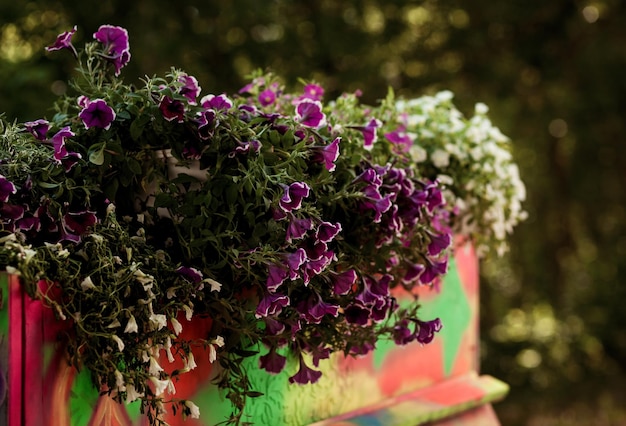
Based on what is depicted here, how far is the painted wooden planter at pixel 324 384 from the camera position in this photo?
141 centimetres

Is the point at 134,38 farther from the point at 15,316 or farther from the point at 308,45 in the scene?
the point at 15,316

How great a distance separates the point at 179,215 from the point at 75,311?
338mm

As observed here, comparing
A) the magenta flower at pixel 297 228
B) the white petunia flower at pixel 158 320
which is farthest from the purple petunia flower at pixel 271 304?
the white petunia flower at pixel 158 320

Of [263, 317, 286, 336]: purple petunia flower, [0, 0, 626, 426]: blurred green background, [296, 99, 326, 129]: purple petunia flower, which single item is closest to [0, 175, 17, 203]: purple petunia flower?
[263, 317, 286, 336]: purple petunia flower

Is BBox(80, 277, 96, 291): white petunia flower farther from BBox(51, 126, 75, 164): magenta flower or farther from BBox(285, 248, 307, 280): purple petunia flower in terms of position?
BBox(285, 248, 307, 280): purple petunia flower

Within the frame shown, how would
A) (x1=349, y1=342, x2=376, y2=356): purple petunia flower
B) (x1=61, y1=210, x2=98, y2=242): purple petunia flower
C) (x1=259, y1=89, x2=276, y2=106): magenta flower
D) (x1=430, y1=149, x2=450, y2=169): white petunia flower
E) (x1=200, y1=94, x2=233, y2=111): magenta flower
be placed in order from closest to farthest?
(x1=61, y1=210, x2=98, y2=242): purple petunia flower → (x1=200, y1=94, x2=233, y2=111): magenta flower → (x1=349, y1=342, x2=376, y2=356): purple petunia flower → (x1=259, y1=89, x2=276, y2=106): magenta flower → (x1=430, y1=149, x2=450, y2=169): white petunia flower

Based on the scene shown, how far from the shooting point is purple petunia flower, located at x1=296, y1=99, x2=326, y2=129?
1885 mm

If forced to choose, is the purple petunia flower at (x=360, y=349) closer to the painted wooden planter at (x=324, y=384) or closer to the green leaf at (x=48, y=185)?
the painted wooden planter at (x=324, y=384)

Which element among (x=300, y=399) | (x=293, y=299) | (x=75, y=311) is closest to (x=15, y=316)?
(x=75, y=311)

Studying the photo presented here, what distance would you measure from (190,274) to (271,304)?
159mm

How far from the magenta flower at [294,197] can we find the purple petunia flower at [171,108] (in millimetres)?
248

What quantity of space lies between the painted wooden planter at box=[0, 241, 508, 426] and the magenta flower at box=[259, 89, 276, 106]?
67cm

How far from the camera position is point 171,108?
1.65 meters

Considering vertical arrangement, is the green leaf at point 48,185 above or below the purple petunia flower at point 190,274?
above
